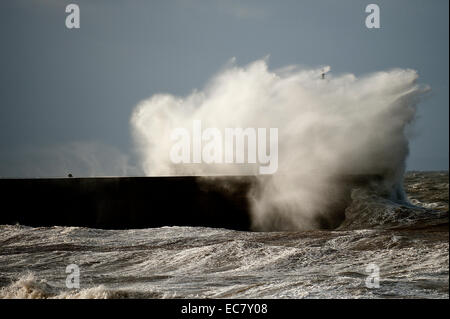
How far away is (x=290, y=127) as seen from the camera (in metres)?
14.5

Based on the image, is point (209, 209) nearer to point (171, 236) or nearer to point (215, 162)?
point (171, 236)

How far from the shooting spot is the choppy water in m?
5.38

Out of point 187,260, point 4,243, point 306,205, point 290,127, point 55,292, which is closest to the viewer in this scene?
point 55,292

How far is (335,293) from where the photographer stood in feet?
16.9

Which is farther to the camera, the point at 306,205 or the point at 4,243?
the point at 306,205

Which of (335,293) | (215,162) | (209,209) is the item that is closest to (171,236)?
(209,209)

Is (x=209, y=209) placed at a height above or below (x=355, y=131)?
below

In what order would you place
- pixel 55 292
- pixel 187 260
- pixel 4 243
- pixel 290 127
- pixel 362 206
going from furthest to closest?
pixel 290 127 → pixel 362 206 → pixel 4 243 → pixel 187 260 → pixel 55 292

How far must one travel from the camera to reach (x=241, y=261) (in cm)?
729

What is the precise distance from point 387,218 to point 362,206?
0.94 meters

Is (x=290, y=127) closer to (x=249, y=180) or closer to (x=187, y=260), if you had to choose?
(x=249, y=180)

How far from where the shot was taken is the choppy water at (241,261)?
212 inches
